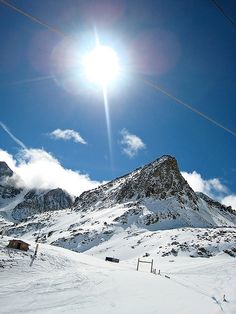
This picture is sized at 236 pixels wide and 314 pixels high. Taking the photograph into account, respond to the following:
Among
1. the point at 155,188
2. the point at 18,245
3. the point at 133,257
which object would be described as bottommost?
the point at 18,245

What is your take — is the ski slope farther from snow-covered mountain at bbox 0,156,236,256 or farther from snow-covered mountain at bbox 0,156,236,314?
snow-covered mountain at bbox 0,156,236,256

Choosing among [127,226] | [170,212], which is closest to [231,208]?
[170,212]

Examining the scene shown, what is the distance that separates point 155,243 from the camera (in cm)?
6806

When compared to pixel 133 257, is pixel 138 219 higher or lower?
higher

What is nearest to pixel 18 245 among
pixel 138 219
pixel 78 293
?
pixel 78 293

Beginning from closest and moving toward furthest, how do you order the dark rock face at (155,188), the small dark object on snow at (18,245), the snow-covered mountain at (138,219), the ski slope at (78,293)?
the ski slope at (78,293) → the small dark object on snow at (18,245) → the snow-covered mountain at (138,219) → the dark rock face at (155,188)

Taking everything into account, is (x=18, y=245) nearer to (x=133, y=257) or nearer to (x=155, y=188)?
(x=133, y=257)

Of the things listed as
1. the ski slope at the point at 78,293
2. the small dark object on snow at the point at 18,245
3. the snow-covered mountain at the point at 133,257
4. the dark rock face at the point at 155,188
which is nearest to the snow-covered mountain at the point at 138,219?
the dark rock face at the point at 155,188

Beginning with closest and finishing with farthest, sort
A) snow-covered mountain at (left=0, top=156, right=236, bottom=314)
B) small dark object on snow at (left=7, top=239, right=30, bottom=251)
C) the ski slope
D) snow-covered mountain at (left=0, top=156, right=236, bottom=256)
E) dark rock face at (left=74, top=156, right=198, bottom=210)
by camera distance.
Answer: the ski slope, snow-covered mountain at (left=0, top=156, right=236, bottom=314), small dark object on snow at (left=7, top=239, right=30, bottom=251), snow-covered mountain at (left=0, top=156, right=236, bottom=256), dark rock face at (left=74, top=156, right=198, bottom=210)

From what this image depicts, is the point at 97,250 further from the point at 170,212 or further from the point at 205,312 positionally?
the point at 205,312

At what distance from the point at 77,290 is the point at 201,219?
315ft

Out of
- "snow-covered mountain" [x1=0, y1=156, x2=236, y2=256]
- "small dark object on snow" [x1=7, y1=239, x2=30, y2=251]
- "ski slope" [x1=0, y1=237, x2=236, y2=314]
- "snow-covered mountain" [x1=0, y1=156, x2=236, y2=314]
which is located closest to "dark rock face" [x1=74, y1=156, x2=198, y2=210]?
"snow-covered mountain" [x1=0, y1=156, x2=236, y2=256]

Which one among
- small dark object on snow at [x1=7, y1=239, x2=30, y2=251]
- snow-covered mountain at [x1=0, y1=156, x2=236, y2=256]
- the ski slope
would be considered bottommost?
the ski slope

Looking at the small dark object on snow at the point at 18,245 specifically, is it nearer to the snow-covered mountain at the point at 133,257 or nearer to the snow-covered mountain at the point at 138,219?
the snow-covered mountain at the point at 133,257
